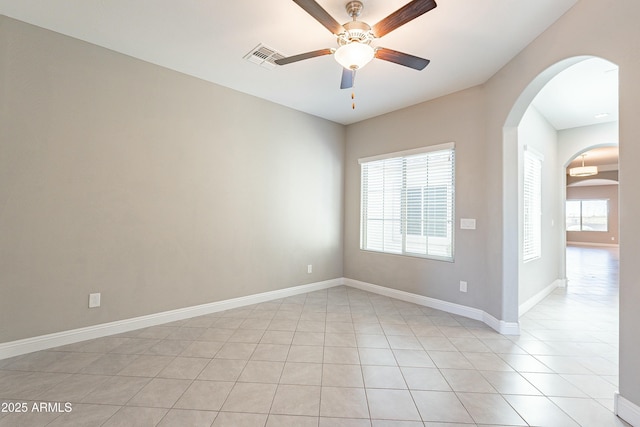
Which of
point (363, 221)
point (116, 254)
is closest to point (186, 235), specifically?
point (116, 254)

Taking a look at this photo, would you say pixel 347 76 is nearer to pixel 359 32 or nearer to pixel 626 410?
pixel 359 32

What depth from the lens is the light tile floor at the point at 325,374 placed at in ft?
5.65

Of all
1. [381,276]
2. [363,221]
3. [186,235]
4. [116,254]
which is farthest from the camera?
[363,221]

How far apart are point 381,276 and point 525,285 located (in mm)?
1993

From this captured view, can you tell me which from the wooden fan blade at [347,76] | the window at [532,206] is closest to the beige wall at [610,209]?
the window at [532,206]

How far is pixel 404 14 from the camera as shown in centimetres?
174

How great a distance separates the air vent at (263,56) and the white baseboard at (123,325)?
2.96 metres

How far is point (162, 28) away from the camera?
8.13 feet

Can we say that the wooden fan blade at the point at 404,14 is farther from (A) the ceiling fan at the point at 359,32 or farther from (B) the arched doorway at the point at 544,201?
(B) the arched doorway at the point at 544,201

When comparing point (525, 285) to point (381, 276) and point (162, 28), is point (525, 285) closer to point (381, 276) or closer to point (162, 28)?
point (381, 276)

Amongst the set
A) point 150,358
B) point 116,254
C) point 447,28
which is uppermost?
point 447,28

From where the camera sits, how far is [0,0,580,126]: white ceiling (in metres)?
2.19

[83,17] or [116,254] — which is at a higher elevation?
[83,17]

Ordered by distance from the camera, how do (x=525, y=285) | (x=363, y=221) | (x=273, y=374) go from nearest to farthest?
(x=273, y=374) → (x=525, y=285) → (x=363, y=221)
